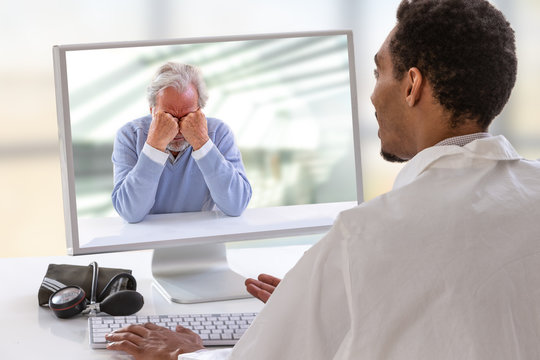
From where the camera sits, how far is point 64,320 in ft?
4.79

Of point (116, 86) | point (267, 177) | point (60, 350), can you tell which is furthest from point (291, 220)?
point (60, 350)

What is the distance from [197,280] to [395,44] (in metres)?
0.81

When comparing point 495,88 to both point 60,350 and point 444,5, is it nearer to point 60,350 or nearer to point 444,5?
point 444,5

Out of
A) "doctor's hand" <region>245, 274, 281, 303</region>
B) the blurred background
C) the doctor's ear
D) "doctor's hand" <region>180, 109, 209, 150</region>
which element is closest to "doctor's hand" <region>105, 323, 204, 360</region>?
"doctor's hand" <region>245, 274, 281, 303</region>

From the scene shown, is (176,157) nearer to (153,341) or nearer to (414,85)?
(153,341)

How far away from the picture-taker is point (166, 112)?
61.8 inches

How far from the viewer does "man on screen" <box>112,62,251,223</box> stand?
1555 mm

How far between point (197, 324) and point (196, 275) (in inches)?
13.3

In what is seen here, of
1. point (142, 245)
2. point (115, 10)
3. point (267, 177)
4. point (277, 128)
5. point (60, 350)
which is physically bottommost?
point (60, 350)

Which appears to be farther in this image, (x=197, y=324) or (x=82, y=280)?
(x=82, y=280)

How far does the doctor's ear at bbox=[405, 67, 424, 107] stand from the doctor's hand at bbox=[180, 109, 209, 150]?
60 cm

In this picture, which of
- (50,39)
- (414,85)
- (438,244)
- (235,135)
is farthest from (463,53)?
(50,39)

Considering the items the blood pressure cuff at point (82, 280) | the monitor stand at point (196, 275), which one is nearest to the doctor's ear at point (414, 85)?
the monitor stand at point (196, 275)

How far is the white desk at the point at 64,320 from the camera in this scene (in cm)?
130
